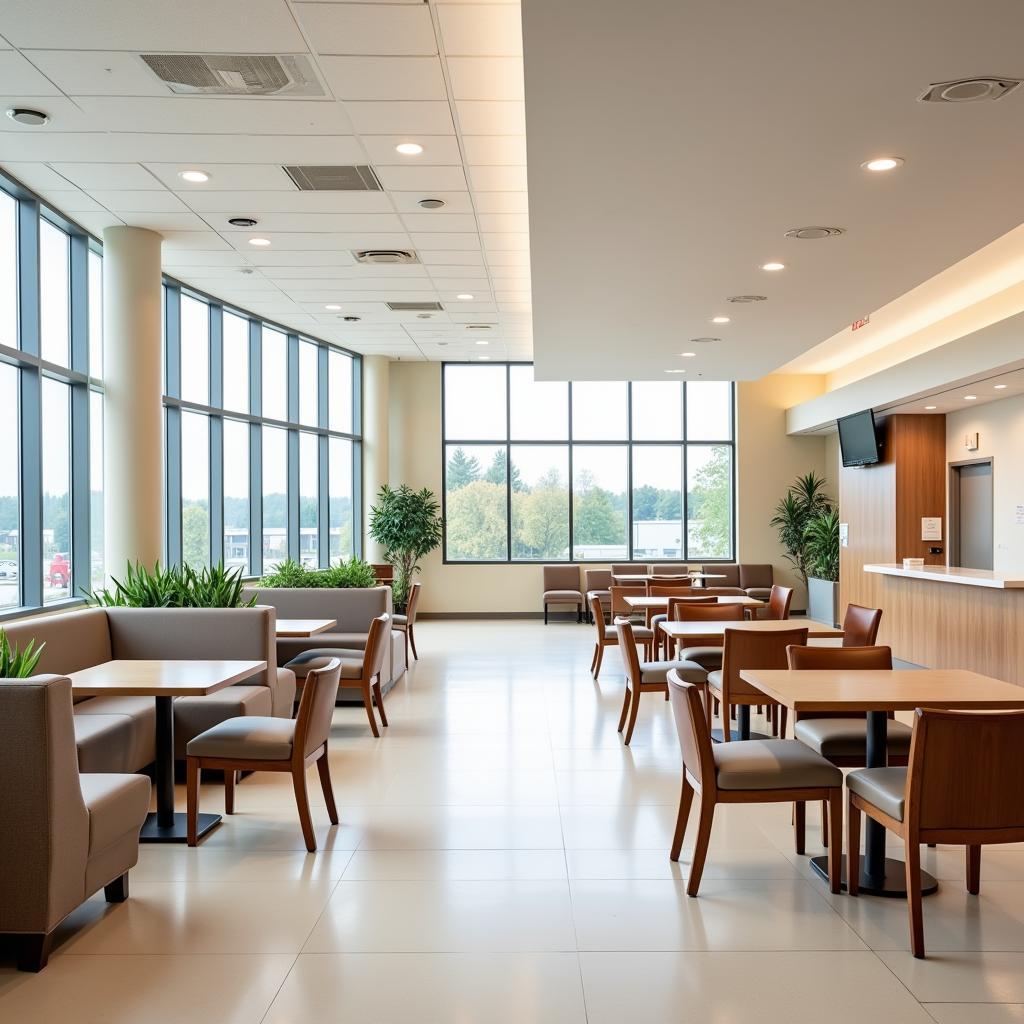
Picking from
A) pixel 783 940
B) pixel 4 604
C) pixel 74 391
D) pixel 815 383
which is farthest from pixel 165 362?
pixel 815 383

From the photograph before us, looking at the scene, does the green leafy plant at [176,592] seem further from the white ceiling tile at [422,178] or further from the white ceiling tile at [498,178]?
the white ceiling tile at [498,178]

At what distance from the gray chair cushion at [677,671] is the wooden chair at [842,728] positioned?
4.90ft

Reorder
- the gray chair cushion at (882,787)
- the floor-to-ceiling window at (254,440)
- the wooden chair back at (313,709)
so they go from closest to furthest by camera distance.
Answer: the gray chair cushion at (882,787), the wooden chair back at (313,709), the floor-to-ceiling window at (254,440)

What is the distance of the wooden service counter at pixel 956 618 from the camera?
788 cm

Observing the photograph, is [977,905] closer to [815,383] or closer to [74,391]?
[74,391]

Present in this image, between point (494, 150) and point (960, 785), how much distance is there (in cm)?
492

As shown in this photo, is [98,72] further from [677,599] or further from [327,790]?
[677,599]

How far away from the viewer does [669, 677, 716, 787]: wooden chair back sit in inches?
154

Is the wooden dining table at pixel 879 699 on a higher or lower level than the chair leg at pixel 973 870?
higher

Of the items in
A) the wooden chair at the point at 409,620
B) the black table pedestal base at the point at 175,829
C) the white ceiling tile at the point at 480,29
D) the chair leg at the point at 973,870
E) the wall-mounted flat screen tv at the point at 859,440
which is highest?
the white ceiling tile at the point at 480,29

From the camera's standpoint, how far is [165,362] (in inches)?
397

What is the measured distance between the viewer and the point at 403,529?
1478 centimetres

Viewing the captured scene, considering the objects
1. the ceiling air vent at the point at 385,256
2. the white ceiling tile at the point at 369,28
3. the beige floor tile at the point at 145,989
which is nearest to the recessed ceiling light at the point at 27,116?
the white ceiling tile at the point at 369,28

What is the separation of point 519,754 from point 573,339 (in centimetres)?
468
